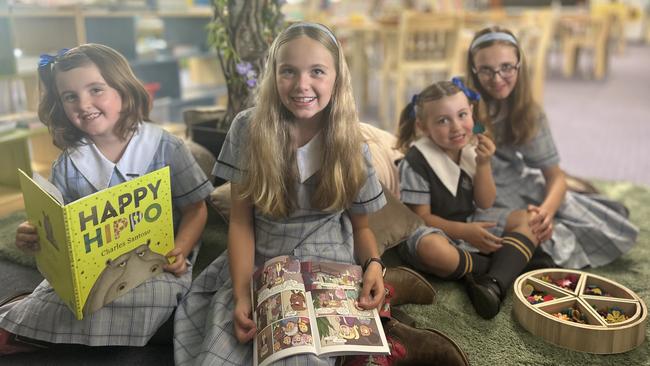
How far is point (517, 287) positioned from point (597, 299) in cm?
18

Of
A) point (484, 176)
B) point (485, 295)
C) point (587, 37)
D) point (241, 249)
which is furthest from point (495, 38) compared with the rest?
point (587, 37)

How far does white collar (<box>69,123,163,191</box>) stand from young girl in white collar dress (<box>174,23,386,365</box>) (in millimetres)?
165

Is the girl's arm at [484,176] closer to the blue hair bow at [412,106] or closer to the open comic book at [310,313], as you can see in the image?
the blue hair bow at [412,106]

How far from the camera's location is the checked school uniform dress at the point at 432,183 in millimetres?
1578

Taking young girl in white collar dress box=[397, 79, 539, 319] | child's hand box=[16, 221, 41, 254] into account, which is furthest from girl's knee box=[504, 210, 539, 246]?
child's hand box=[16, 221, 41, 254]

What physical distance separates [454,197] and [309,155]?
0.55 m

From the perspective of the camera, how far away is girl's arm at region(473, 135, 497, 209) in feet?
5.00

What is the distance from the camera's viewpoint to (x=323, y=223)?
1.28m

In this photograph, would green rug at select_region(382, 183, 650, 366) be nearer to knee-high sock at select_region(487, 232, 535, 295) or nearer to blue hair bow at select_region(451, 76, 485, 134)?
knee-high sock at select_region(487, 232, 535, 295)

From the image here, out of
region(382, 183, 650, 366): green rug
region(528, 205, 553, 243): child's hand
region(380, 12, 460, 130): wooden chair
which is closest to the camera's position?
region(382, 183, 650, 366): green rug

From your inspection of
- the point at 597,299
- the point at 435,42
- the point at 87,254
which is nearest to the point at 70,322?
the point at 87,254

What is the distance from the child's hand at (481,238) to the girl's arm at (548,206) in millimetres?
133

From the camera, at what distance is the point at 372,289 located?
3.91ft

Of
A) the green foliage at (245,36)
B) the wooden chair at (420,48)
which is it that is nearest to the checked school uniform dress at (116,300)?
the green foliage at (245,36)
